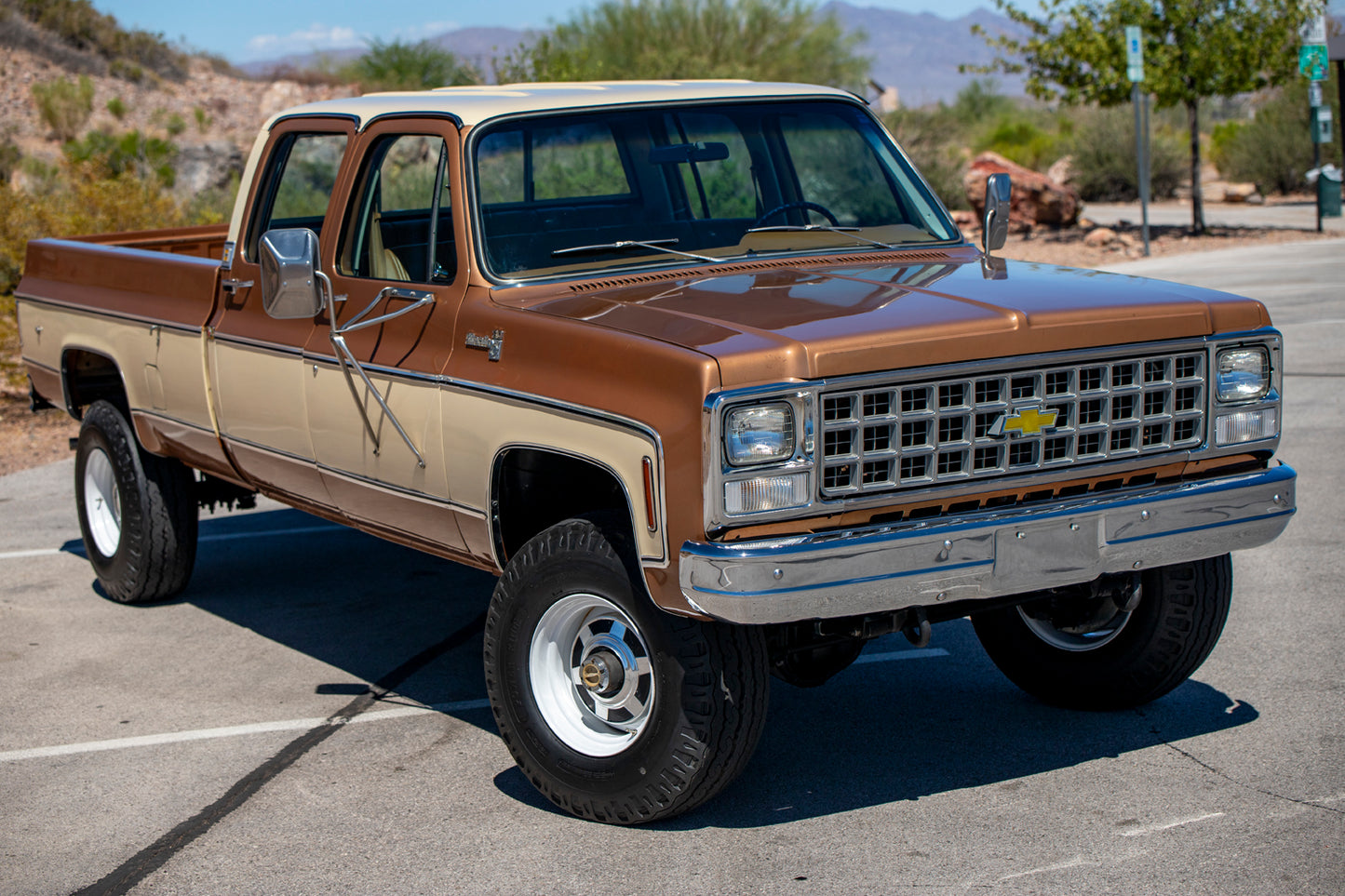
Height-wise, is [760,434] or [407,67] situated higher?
[407,67]

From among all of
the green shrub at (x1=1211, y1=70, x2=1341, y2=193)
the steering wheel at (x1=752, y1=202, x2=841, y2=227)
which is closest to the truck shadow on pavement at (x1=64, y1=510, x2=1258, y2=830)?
the steering wheel at (x1=752, y1=202, x2=841, y2=227)

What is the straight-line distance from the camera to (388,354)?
4777 millimetres

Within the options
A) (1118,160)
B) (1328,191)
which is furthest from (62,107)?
(1328,191)

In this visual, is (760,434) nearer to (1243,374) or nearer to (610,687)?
(610,687)

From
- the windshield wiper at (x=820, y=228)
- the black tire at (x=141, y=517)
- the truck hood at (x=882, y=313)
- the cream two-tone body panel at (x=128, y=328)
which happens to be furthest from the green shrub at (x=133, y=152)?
the truck hood at (x=882, y=313)

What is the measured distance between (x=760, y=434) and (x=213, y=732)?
2.53 meters

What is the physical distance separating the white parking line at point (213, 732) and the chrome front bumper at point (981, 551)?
185 centimetres

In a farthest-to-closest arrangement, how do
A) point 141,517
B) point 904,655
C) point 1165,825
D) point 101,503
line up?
point 101,503 → point 141,517 → point 904,655 → point 1165,825

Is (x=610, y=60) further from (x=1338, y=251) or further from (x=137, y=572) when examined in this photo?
(x=137, y=572)

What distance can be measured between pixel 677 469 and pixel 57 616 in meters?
4.13

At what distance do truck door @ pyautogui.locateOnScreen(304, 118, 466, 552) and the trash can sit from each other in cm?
1988

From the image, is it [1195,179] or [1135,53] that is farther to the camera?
[1195,179]

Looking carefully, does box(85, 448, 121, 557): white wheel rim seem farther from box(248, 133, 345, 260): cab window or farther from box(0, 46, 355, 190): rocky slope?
box(0, 46, 355, 190): rocky slope

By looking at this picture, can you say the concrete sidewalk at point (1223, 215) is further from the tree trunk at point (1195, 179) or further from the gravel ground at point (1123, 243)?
the tree trunk at point (1195, 179)
